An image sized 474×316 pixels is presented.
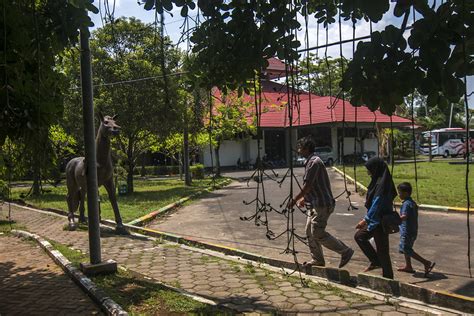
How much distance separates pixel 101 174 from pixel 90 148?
4.02 meters

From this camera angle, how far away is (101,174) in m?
10.4

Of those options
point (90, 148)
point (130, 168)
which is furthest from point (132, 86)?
point (90, 148)

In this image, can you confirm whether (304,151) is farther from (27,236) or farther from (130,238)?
(27,236)

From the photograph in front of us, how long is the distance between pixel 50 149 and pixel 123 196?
13564 millimetres

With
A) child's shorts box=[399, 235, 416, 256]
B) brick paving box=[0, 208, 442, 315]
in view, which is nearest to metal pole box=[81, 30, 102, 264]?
brick paving box=[0, 208, 442, 315]

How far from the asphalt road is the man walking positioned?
0.64 metres

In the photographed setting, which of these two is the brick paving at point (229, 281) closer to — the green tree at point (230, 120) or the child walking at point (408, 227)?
the child walking at point (408, 227)

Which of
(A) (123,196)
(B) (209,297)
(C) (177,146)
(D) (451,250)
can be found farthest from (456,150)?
Result: (B) (209,297)

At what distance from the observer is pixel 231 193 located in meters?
18.6

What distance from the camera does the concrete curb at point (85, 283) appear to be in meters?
4.92

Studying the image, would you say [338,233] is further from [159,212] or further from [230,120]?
[230,120]

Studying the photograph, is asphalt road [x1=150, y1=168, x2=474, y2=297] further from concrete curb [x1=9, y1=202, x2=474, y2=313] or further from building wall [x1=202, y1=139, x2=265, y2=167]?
building wall [x1=202, y1=139, x2=265, y2=167]

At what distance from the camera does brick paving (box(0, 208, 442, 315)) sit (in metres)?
5.17

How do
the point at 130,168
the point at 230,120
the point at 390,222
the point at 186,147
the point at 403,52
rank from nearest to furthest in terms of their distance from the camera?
the point at 403,52 → the point at 390,222 → the point at 130,168 → the point at 186,147 → the point at 230,120
